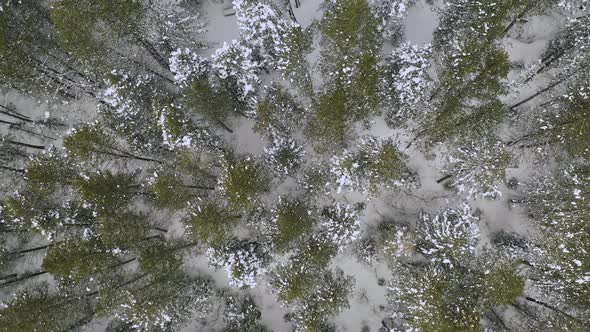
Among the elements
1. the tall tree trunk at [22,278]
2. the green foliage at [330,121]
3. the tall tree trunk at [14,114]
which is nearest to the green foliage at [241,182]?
the green foliage at [330,121]

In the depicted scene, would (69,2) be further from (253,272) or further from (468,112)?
(468,112)

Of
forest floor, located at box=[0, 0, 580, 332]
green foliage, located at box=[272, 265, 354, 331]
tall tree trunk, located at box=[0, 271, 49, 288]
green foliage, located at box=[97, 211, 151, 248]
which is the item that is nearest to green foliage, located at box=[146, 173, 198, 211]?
green foliage, located at box=[97, 211, 151, 248]

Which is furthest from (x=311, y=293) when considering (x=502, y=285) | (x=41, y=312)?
(x=41, y=312)

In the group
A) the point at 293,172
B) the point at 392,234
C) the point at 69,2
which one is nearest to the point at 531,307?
the point at 392,234

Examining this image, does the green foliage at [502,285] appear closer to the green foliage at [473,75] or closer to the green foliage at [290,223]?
the green foliage at [473,75]

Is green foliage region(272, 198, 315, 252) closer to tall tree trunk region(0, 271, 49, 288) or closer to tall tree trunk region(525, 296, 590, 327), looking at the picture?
tall tree trunk region(525, 296, 590, 327)
